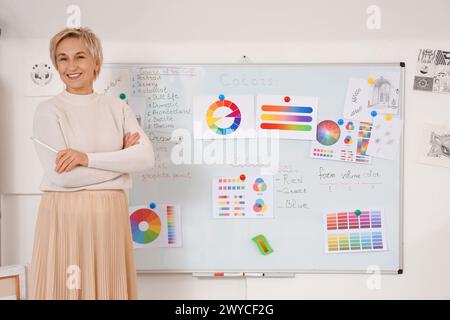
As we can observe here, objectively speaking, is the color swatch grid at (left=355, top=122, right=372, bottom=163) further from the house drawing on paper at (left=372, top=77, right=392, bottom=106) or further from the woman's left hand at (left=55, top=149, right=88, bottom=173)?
the woman's left hand at (left=55, top=149, right=88, bottom=173)

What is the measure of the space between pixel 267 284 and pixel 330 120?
32.1 inches

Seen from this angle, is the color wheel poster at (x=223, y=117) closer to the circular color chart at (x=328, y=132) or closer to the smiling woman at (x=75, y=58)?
the circular color chart at (x=328, y=132)

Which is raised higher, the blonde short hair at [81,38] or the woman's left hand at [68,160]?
the blonde short hair at [81,38]

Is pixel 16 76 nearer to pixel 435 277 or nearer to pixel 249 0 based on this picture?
pixel 249 0

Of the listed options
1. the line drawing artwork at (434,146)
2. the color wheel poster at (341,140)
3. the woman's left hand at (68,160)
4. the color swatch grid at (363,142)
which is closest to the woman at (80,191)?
the woman's left hand at (68,160)

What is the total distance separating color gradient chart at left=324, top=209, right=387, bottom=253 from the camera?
2580 mm

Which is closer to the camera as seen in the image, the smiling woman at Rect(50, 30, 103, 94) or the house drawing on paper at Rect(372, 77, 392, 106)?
the smiling woman at Rect(50, 30, 103, 94)

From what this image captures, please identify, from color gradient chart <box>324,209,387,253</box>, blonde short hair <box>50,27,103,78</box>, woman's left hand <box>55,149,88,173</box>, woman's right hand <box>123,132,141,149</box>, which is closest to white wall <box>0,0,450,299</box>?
color gradient chart <box>324,209,387,253</box>

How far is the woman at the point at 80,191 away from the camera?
1.87 meters

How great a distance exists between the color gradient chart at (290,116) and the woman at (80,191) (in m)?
0.77

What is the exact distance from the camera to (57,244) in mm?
1883

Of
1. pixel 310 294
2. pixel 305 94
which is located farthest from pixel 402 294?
pixel 305 94

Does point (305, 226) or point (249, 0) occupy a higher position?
point (249, 0)

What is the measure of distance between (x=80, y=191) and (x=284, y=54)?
3.92 feet
